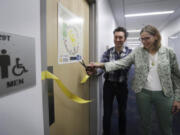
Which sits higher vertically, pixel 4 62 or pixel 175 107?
pixel 4 62

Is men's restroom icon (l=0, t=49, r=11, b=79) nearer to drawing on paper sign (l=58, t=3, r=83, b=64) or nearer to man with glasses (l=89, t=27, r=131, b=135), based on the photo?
drawing on paper sign (l=58, t=3, r=83, b=64)

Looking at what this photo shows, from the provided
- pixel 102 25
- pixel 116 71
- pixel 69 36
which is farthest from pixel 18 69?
pixel 102 25

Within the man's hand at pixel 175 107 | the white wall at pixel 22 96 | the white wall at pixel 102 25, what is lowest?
the man's hand at pixel 175 107

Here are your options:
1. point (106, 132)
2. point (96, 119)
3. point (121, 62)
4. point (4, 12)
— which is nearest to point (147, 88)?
point (121, 62)

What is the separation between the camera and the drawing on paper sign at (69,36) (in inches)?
32.8

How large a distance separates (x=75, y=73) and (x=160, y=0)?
9.52 feet

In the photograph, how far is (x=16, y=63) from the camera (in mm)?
364

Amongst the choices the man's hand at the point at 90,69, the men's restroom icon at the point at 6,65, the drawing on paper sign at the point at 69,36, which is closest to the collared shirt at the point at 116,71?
the man's hand at the point at 90,69

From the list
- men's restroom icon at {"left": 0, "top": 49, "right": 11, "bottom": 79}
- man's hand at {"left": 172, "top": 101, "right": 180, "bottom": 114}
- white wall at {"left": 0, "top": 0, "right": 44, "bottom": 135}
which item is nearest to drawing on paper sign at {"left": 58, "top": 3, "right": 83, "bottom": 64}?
white wall at {"left": 0, "top": 0, "right": 44, "bottom": 135}

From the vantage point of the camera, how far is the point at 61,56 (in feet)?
2.79

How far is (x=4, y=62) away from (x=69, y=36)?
0.66 m

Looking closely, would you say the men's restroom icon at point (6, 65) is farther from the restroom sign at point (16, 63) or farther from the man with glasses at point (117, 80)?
the man with glasses at point (117, 80)

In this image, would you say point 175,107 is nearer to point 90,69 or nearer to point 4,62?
point 90,69

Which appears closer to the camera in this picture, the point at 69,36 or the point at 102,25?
the point at 69,36
